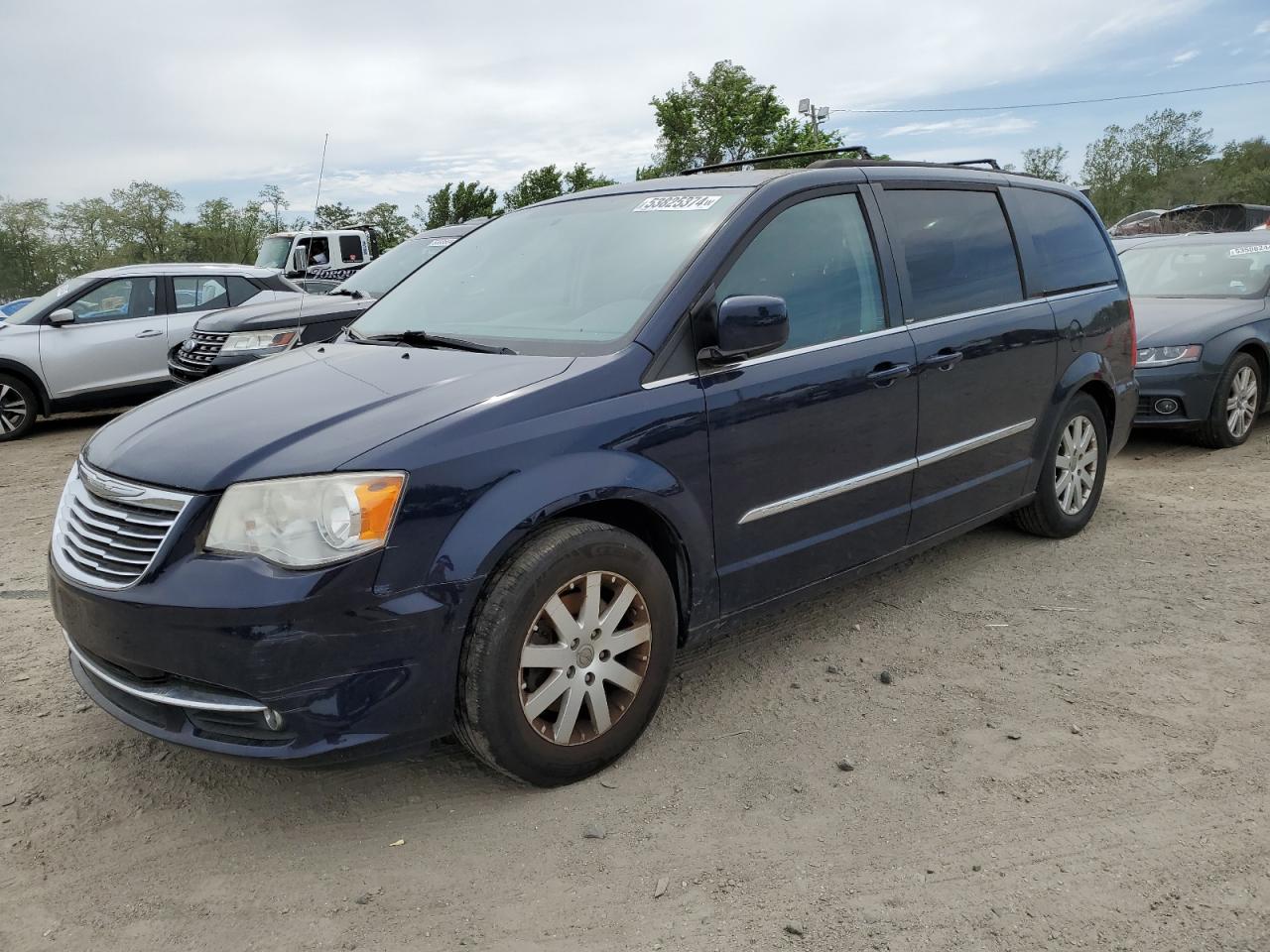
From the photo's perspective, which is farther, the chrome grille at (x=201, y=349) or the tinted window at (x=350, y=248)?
the tinted window at (x=350, y=248)

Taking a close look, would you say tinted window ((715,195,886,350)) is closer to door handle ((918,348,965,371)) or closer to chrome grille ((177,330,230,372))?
door handle ((918,348,965,371))

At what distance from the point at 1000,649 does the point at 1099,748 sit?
2.66 ft

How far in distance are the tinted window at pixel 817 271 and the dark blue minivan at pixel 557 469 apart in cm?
1

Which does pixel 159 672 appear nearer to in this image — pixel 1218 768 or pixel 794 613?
pixel 794 613

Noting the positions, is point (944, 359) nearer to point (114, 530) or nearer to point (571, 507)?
point (571, 507)

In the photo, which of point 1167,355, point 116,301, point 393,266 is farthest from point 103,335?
point 1167,355

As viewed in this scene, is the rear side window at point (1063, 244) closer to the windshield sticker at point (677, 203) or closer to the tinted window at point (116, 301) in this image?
the windshield sticker at point (677, 203)

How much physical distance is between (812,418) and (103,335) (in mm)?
8943

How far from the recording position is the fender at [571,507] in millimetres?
2611

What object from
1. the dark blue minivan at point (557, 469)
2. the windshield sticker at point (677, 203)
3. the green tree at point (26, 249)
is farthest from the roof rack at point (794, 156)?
the green tree at point (26, 249)

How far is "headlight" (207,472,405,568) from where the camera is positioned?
249cm

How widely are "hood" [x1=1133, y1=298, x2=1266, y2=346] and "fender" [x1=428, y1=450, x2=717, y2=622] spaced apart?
5.16 metres

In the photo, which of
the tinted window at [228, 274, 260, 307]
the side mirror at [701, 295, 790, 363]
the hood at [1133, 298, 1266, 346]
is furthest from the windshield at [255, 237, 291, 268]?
the side mirror at [701, 295, 790, 363]

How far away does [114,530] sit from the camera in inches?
107
